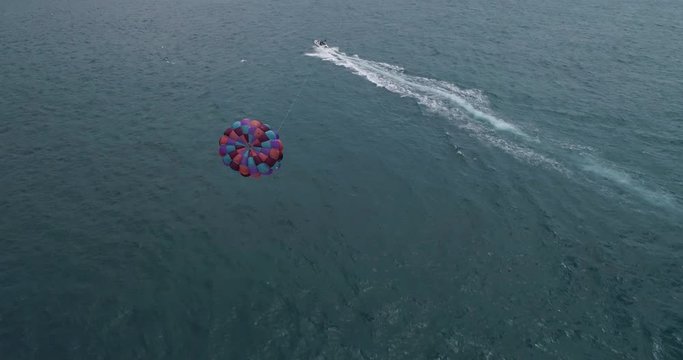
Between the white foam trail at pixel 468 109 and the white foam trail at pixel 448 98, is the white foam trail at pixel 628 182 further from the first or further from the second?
the white foam trail at pixel 448 98

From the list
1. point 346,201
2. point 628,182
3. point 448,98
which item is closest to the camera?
point 346,201

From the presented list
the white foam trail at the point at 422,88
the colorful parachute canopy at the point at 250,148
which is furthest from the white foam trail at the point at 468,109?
the colorful parachute canopy at the point at 250,148

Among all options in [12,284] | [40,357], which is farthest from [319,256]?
[12,284]

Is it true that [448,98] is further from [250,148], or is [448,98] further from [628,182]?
[250,148]

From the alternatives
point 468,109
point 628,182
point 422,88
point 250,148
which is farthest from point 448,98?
point 250,148

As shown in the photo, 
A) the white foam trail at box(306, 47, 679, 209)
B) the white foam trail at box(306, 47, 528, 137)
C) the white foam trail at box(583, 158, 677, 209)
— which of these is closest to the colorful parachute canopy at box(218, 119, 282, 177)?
the white foam trail at box(306, 47, 679, 209)

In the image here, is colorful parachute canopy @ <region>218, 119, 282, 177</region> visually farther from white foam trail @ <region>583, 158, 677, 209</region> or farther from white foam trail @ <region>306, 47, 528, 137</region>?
white foam trail @ <region>583, 158, 677, 209</region>

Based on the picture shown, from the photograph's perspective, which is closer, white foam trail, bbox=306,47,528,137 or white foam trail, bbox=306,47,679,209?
white foam trail, bbox=306,47,679,209

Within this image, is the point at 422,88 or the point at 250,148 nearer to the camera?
the point at 250,148
